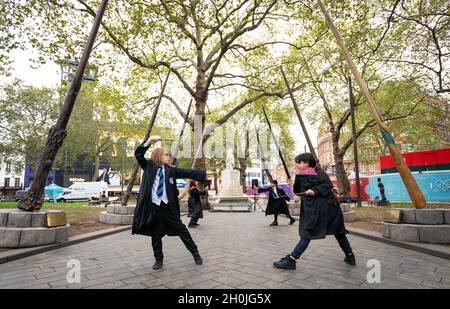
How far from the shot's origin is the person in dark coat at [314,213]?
12.6 ft

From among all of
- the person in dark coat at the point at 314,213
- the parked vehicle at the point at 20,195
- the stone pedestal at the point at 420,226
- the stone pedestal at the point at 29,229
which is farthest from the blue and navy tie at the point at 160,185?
the stone pedestal at the point at 420,226

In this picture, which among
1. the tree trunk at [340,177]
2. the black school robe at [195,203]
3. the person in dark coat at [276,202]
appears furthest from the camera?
the tree trunk at [340,177]

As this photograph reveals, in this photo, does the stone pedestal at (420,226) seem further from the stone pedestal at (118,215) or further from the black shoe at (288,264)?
the stone pedestal at (118,215)

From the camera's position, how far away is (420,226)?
549cm

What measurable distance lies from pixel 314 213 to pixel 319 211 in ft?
0.28

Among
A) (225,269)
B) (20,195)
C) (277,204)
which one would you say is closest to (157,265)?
(225,269)

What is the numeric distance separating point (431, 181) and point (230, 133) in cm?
2583

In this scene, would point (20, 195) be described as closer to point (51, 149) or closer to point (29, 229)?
point (51, 149)

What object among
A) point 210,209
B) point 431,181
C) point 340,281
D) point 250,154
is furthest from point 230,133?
point 340,281

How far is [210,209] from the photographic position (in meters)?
17.8

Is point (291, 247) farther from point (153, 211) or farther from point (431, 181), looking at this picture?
point (431, 181)

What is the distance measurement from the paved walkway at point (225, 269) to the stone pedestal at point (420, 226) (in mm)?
476

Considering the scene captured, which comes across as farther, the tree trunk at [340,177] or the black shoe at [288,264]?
the tree trunk at [340,177]
